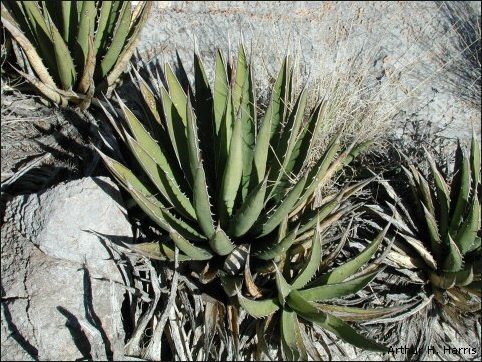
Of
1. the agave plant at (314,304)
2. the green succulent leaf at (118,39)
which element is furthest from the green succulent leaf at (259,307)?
the green succulent leaf at (118,39)

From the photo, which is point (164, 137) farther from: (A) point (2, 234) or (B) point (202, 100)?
(A) point (2, 234)

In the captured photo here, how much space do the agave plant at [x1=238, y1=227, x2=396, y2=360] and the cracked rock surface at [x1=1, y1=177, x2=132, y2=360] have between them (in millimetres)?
652

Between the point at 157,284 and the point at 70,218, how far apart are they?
1.61ft

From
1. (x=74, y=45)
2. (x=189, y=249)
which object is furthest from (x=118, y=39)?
(x=189, y=249)

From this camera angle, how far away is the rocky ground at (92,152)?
2.38 meters

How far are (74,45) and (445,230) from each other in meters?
2.28

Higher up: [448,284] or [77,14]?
[77,14]

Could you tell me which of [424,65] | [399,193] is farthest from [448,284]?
[424,65]

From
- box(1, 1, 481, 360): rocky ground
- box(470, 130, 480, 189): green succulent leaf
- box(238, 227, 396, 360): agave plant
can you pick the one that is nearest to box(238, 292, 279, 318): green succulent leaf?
box(238, 227, 396, 360): agave plant

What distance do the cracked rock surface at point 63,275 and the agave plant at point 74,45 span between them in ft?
2.34

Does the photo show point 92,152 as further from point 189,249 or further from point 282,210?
point 282,210

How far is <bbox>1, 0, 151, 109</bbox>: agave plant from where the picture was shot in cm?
286

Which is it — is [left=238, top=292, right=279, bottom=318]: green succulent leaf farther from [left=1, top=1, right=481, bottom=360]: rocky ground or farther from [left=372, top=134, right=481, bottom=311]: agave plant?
[left=372, top=134, right=481, bottom=311]: agave plant

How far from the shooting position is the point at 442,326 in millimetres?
2994
